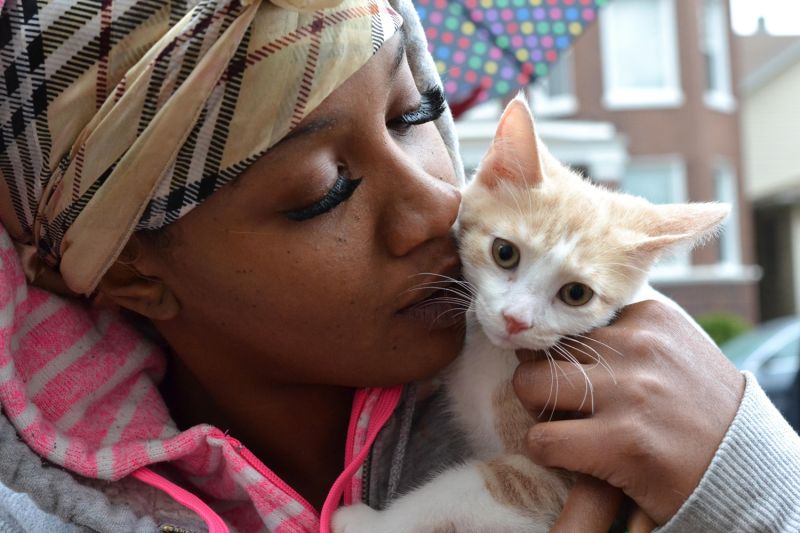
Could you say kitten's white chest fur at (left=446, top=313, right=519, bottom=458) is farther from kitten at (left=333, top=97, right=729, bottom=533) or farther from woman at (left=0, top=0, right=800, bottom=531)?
woman at (left=0, top=0, right=800, bottom=531)

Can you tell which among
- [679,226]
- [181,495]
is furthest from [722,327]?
[181,495]

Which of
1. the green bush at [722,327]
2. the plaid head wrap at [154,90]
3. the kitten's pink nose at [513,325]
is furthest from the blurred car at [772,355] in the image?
the plaid head wrap at [154,90]

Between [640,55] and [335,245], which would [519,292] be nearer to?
[335,245]

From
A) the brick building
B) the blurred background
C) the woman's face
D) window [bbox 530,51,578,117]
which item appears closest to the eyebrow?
the woman's face

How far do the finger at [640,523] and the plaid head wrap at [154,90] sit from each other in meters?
0.84

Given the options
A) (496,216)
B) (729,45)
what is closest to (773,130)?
(729,45)

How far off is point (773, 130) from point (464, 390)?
16841mm

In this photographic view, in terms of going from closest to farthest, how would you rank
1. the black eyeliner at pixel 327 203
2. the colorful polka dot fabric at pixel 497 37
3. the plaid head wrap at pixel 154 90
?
the plaid head wrap at pixel 154 90 → the black eyeliner at pixel 327 203 → the colorful polka dot fabric at pixel 497 37

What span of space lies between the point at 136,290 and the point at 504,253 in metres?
0.71

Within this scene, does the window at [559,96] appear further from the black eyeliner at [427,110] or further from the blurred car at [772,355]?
the black eyeliner at [427,110]

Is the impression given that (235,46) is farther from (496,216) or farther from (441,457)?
(441,457)

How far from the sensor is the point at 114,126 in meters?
1.29

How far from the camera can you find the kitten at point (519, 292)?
1.51 metres

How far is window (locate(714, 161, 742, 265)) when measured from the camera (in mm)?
13656
